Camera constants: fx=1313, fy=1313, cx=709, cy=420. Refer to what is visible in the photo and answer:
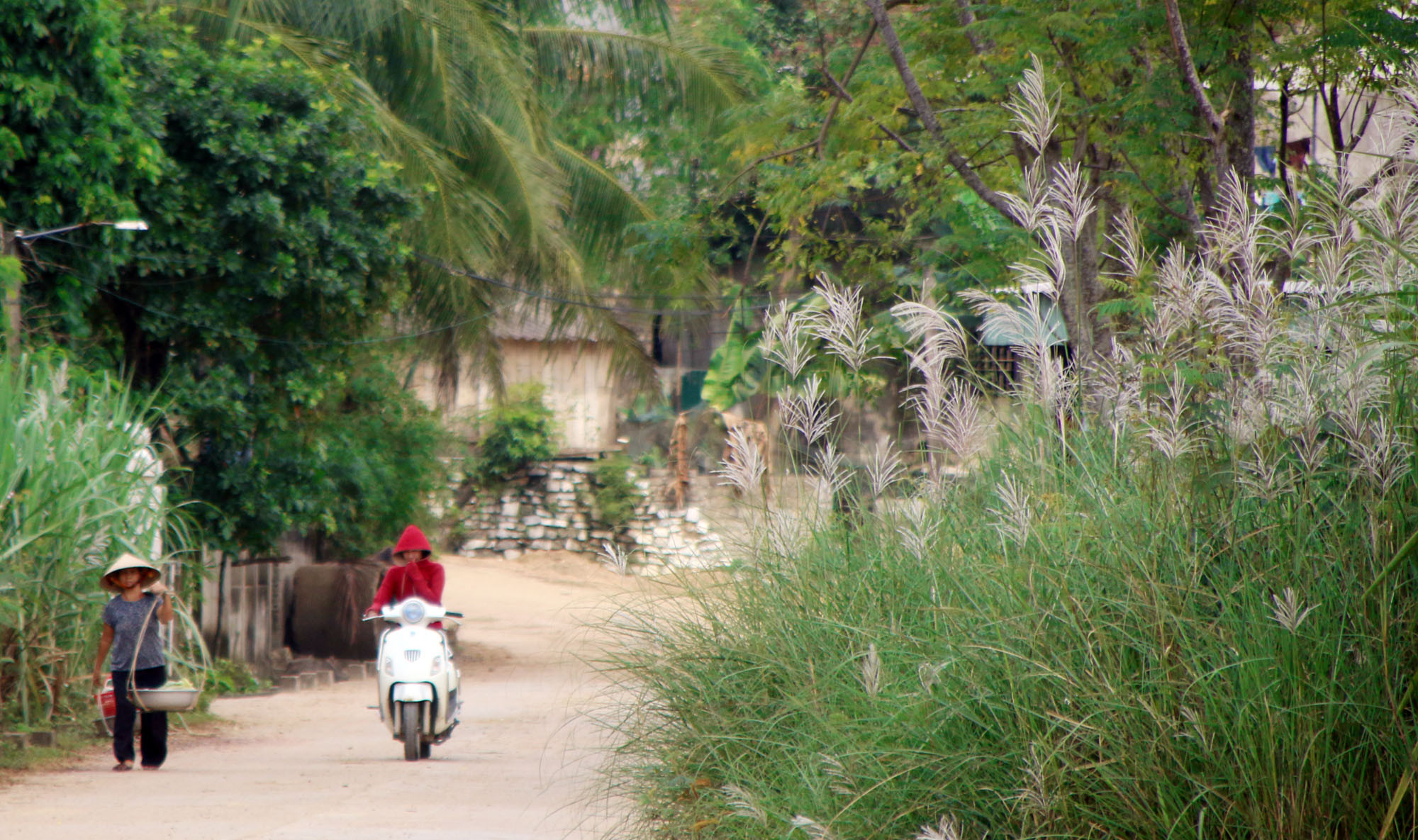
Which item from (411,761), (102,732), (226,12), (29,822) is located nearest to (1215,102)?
(411,761)

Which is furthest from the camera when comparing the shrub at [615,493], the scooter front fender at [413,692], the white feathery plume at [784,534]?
Result: the shrub at [615,493]

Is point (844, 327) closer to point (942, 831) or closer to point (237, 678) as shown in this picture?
point (942, 831)

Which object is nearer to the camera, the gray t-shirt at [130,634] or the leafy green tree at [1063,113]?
the leafy green tree at [1063,113]

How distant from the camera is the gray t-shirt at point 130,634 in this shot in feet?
25.4

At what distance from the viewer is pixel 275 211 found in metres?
12.6

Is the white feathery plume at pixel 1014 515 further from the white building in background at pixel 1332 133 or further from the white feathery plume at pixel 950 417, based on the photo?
the white building in background at pixel 1332 133

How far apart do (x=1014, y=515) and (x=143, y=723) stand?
246 inches

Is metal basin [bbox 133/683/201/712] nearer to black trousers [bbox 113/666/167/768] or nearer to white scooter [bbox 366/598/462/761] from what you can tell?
black trousers [bbox 113/666/167/768]

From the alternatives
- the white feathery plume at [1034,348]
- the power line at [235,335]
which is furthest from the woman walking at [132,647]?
the white feathery plume at [1034,348]

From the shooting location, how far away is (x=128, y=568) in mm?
7797

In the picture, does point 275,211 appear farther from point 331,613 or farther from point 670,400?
point 670,400

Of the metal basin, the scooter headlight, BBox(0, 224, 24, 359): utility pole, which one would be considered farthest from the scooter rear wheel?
BBox(0, 224, 24, 359): utility pole

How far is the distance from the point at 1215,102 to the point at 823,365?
3.16 m

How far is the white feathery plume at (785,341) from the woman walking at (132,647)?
4.55 metres
